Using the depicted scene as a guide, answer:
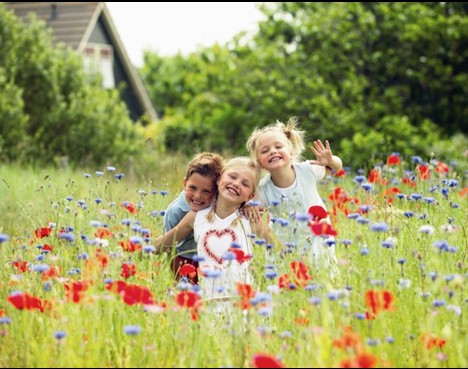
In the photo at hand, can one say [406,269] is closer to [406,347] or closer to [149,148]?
[406,347]

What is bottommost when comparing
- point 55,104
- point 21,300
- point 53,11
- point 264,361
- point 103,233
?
point 264,361

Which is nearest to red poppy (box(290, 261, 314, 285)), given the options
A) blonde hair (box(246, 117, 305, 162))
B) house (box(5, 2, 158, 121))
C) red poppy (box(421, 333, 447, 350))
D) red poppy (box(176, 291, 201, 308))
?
red poppy (box(176, 291, 201, 308))

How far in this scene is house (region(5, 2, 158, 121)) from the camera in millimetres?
27109

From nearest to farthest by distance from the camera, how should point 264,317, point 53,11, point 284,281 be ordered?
point 284,281, point 264,317, point 53,11

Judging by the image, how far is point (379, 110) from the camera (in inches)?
664

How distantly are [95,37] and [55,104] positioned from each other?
12983mm

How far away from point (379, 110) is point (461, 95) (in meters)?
1.99

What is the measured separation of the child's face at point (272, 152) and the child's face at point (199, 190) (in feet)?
1.24

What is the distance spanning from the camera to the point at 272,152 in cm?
537

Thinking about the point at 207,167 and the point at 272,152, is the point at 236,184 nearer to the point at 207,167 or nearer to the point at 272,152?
the point at 207,167

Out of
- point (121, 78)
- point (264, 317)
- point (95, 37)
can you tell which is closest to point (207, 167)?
point (264, 317)

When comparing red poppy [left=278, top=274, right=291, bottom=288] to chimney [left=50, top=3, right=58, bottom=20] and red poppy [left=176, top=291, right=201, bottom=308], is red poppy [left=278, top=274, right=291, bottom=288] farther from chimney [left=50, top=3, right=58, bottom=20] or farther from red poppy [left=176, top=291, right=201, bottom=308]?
chimney [left=50, top=3, right=58, bottom=20]

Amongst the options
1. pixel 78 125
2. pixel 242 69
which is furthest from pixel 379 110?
pixel 78 125

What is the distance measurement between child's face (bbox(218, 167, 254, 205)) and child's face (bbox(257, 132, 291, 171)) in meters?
0.30
